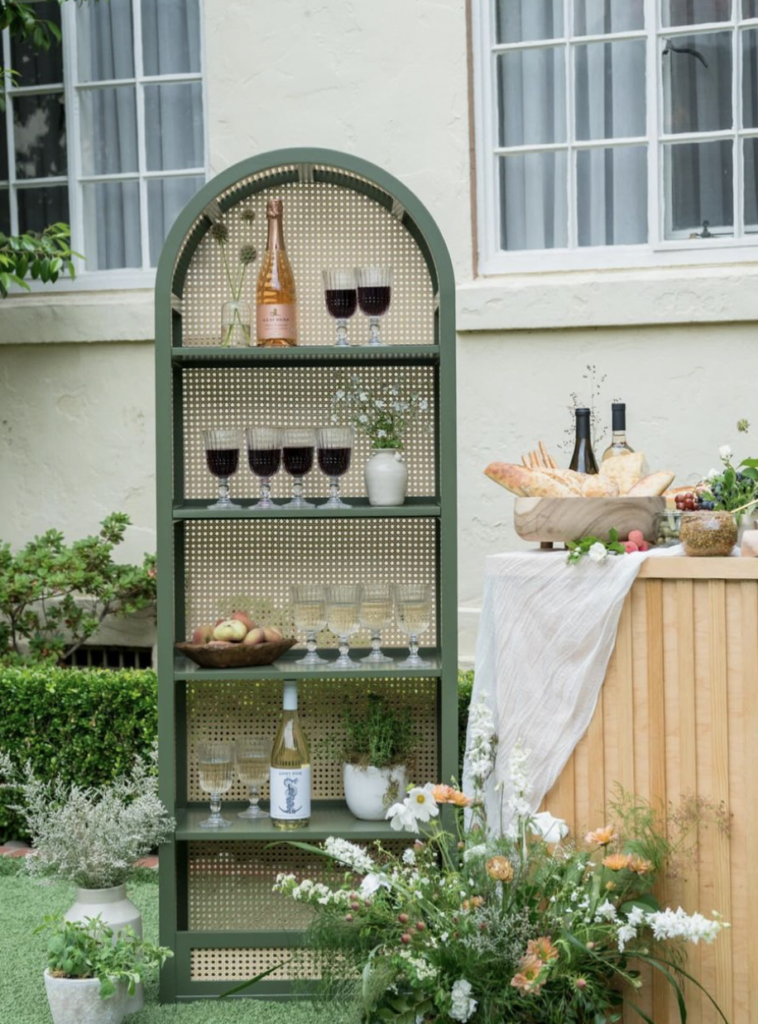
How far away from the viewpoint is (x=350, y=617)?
387 centimetres

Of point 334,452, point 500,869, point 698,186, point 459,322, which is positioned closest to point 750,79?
point 698,186

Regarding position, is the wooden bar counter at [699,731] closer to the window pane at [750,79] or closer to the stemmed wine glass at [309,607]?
the stemmed wine glass at [309,607]

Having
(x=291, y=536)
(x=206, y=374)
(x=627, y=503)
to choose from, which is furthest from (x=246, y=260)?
(x=627, y=503)

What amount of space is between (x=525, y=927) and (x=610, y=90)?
153 inches

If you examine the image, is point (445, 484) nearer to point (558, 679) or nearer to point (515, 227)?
point (558, 679)

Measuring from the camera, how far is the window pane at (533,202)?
19.6 ft

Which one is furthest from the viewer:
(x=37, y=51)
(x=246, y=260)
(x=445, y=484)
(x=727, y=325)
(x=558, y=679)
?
(x=37, y=51)

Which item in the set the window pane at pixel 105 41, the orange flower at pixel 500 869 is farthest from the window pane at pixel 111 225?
the orange flower at pixel 500 869

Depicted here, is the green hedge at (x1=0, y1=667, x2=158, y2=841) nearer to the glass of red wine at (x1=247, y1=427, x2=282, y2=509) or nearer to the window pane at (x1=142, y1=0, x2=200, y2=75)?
the glass of red wine at (x1=247, y1=427, x2=282, y2=509)

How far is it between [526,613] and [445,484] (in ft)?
1.82

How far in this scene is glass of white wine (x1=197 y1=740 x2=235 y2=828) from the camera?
3848 millimetres

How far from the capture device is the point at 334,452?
12.7 ft

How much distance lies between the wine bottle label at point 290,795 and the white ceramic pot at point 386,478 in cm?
77

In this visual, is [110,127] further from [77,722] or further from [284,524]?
[284,524]
